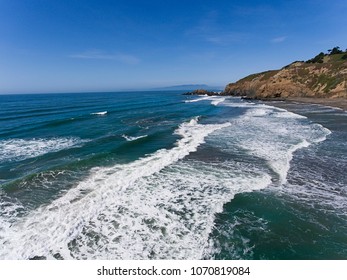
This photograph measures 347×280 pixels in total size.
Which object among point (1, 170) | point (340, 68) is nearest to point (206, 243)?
point (1, 170)

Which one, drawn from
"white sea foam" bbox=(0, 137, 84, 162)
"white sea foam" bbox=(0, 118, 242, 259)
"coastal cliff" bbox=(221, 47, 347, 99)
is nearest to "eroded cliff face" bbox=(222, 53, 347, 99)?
"coastal cliff" bbox=(221, 47, 347, 99)

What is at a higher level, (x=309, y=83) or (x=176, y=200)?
(x=309, y=83)

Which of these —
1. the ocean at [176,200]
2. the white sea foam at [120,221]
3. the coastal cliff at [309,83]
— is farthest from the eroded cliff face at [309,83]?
the white sea foam at [120,221]

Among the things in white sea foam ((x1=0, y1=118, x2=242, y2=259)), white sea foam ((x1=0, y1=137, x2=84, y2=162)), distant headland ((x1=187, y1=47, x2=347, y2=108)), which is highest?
distant headland ((x1=187, y1=47, x2=347, y2=108))

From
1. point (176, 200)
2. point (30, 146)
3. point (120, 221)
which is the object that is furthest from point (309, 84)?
point (120, 221)

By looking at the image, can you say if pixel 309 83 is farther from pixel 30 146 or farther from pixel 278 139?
pixel 30 146

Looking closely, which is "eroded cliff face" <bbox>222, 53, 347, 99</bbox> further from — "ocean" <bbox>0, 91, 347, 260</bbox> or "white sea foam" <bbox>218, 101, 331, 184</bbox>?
"ocean" <bbox>0, 91, 347, 260</bbox>
